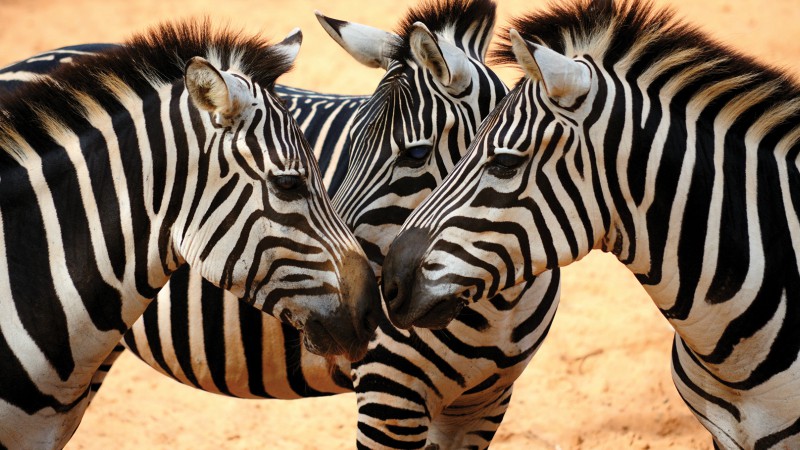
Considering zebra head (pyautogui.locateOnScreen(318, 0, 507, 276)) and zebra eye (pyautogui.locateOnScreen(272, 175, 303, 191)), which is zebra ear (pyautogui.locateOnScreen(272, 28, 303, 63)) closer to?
zebra head (pyautogui.locateOnScreen(318, 0, 507, 276))

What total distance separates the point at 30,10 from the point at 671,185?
53.7ft

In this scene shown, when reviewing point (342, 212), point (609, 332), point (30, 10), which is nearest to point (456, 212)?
point (342, 212)

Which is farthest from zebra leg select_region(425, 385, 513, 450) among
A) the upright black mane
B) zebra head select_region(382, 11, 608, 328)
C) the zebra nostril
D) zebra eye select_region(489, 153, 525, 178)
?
the upright black mane

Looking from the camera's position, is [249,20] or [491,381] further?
[249,20]

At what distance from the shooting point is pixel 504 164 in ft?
12.7

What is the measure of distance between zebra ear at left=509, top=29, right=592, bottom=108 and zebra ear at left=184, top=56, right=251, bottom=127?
48.5 inches

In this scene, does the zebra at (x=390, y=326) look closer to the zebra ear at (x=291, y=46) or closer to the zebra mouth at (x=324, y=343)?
the zebra ear at (x=291, y=46)

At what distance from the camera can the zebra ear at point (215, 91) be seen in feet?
12.2

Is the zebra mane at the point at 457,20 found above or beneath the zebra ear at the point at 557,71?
above

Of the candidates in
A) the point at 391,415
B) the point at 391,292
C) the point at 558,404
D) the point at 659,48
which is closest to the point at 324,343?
the point at 391,292

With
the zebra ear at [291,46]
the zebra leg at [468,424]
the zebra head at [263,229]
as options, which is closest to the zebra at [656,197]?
the zebra head at [263,229]

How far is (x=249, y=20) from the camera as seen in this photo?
15797mm

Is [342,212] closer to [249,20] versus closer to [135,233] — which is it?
[135,233]

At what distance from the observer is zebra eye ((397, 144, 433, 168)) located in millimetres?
4570
